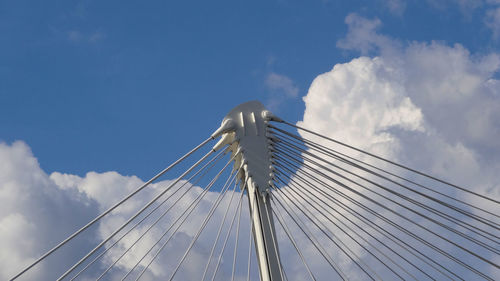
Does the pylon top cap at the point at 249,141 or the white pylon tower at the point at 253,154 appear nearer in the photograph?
the white pylon tower at the point at 253,154

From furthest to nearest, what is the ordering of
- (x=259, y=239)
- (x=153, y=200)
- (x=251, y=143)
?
(x=251, y=143) < (x=259, y=239) < (x=153, y=200)

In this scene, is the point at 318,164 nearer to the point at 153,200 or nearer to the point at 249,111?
the point at 249,111

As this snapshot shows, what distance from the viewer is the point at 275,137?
48.2ft

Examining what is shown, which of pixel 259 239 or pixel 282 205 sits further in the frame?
pixel 282 205

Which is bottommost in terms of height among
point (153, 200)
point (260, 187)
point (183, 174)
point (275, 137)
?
point (153, 200)

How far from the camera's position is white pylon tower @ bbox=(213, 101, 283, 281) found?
14.0 meters

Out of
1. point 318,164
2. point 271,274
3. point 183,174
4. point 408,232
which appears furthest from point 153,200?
point 408,232

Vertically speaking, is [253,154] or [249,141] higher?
[249,141]

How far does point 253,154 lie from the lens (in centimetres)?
1436

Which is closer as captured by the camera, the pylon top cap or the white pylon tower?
the white pylon tower

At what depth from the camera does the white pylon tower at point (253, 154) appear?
14000 mm

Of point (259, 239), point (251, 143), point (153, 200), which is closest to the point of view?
point (153, 200)

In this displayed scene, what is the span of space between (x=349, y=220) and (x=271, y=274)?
111 inches

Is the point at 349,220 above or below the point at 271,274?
above
